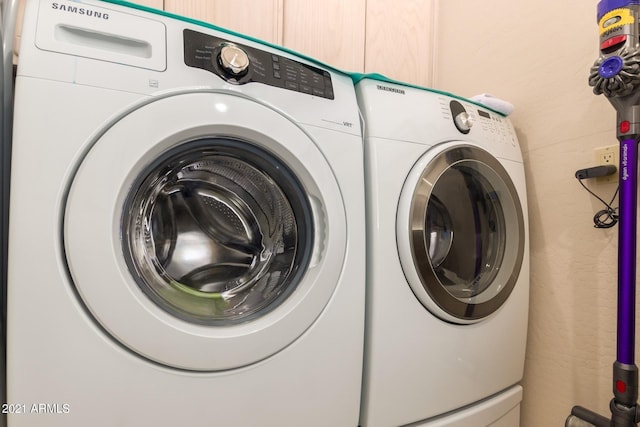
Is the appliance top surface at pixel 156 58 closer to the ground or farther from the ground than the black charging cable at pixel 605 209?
farther from the ground

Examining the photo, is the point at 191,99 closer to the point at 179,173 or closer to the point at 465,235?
the point at 179,173

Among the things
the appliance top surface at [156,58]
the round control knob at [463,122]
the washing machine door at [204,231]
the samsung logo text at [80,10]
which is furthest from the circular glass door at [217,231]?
the round control knob at [463,122]

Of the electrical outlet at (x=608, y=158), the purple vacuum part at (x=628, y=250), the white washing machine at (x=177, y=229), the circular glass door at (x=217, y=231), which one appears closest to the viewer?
the white washing machine at (x=177, y=229)

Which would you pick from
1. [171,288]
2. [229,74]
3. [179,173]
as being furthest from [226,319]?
[229,74]

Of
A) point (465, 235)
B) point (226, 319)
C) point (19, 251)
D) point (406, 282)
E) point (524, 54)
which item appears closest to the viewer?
point (19, 251)

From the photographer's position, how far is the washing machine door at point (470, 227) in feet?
2.51

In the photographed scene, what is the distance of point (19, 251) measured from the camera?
1.48 ft

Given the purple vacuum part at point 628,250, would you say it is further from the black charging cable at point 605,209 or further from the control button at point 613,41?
the control button at point 613,41

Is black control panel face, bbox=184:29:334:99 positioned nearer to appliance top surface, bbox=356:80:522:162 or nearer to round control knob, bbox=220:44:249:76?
round control knob, bbox=220:44:249:76

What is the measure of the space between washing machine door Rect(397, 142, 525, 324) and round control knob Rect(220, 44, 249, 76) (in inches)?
15.9

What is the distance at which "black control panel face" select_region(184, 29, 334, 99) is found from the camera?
0.58 metres

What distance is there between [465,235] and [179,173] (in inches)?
27.7

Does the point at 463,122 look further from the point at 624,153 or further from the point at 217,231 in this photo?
the point at 217,231

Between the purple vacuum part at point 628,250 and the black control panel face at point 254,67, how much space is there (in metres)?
0.62
